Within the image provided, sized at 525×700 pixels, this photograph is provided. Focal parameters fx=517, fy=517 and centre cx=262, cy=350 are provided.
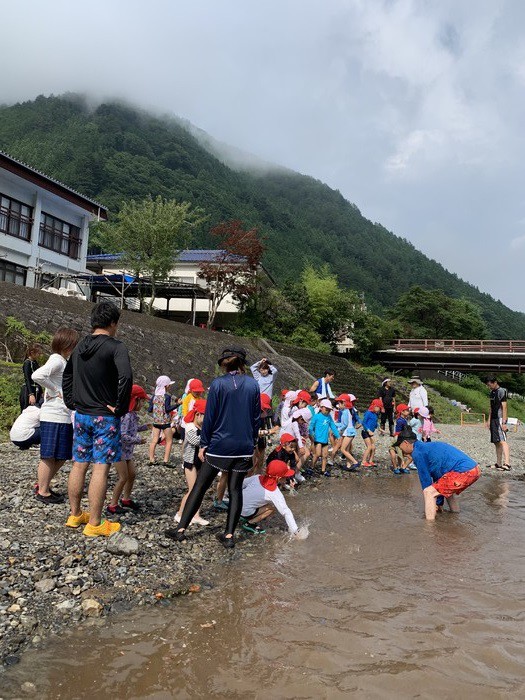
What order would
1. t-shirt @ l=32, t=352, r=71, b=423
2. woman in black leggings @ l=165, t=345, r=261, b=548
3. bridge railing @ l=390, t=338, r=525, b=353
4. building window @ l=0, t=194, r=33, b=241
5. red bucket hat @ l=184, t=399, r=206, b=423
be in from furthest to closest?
bridge railing @ l=390, t=338, r=525, b=353 < building window @ l=0, t=194, r=33, b=241 < red bucket hat @ l=184, t=399, r=206, b=423 < t-shirt @ l=32, t=352, r=71, b=423 < woman in black leggings @ l=165, t=345, r=261, b=548

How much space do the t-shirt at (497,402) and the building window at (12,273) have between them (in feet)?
70.0

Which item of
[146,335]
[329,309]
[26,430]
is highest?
[329,309]

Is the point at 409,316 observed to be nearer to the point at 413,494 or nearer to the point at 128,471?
the point at 413,494

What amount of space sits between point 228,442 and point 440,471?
3.20 metres

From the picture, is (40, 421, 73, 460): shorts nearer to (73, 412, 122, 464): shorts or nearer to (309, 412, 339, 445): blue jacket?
(73, 412, 122, 464): shorts

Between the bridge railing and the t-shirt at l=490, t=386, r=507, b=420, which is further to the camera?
the bridge railing

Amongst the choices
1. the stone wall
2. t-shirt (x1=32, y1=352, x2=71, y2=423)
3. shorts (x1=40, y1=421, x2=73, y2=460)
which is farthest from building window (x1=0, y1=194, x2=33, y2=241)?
shorts (x1=40, y1=421, x2=73, y2=460)

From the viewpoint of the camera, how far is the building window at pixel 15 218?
2361 cm

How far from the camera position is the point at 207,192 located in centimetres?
8131

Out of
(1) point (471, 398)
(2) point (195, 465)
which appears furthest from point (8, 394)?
(1) point (471, 398)

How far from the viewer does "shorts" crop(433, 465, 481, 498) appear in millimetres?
6441

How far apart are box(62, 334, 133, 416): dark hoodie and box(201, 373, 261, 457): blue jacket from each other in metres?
0.85

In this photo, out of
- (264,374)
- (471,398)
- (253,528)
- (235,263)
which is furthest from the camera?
(471,398)

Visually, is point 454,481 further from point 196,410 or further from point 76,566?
point 76,566
